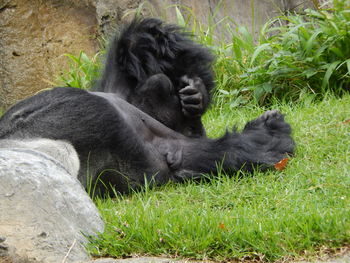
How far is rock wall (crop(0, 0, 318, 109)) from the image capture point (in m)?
6.99

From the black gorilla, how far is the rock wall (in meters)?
3.28

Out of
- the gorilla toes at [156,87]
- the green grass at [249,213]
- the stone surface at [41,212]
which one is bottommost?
the green grass at [249,213]

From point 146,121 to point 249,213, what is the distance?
107 cm

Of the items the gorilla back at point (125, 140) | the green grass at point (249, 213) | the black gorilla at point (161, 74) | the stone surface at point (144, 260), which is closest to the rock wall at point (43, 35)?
the black gorilla at point (161, 74)

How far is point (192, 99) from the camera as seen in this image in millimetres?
3480

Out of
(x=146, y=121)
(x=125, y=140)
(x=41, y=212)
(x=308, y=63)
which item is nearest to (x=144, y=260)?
(x=41, y=212)

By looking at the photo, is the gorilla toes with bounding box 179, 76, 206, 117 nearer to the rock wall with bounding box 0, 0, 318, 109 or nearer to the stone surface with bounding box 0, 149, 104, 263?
the stone surface with bounding box 0, 149, 104, 263

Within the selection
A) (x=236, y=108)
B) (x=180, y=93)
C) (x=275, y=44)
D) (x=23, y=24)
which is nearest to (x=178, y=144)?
(x=180, y=93)

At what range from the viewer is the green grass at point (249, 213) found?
213 cm

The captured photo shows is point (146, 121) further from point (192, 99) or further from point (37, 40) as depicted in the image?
point (37, 40)

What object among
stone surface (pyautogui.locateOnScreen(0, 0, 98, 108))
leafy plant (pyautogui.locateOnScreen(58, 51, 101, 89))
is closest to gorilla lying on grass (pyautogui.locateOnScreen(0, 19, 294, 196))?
leafy plant (pyautogui.locateOnScreen(58, 51, 101, 89))

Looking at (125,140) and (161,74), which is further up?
(161,74)

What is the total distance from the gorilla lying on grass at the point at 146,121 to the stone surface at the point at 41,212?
1.79ft

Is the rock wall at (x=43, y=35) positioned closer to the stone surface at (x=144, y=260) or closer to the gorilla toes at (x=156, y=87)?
the gorilla toes at (x=156, y=87)
